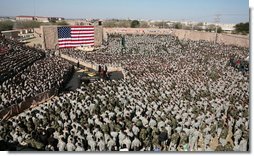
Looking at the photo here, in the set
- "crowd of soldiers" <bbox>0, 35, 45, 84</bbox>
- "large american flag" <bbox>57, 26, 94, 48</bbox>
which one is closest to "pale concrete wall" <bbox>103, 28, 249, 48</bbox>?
"large american flag" <bbox>57, 26, 94, 48</bbox>

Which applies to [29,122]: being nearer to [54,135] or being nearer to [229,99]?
[54,135]

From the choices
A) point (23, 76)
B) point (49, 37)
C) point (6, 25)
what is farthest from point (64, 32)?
point (23, 76)

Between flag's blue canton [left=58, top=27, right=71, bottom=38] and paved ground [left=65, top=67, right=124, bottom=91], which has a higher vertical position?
flag's blue canton [left=58, top=27, right=71, bottom=38]

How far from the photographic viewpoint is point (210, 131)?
820cm

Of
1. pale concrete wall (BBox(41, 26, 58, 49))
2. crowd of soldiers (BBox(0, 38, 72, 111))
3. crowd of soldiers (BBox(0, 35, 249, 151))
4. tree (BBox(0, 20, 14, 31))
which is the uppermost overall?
tree (BBox(0, 20, 14, 31))

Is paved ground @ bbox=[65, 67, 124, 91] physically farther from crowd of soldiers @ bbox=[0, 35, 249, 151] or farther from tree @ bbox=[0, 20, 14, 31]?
tree @ bbox=[0, 20, 14, 31]

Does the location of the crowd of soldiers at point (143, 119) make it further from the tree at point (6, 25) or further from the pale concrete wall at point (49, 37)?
the tree at point (6, 25)

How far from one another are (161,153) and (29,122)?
3941 millimetres

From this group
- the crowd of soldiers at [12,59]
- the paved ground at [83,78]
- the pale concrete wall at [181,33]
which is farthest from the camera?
the pale concrete wall at [181,33]

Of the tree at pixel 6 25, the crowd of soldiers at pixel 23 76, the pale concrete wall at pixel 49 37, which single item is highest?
the tree at pixel 6 25

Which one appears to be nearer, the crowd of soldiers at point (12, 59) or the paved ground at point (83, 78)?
the crowd of soldiers at point (12, 59)

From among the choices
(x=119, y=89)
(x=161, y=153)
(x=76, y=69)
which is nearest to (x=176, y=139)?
(x=161, y=153)

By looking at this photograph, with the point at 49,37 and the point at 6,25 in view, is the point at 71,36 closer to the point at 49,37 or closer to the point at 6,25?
the point at 49,37

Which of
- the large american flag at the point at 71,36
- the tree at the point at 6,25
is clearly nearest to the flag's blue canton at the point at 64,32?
the large american flag at the point at 71,36
